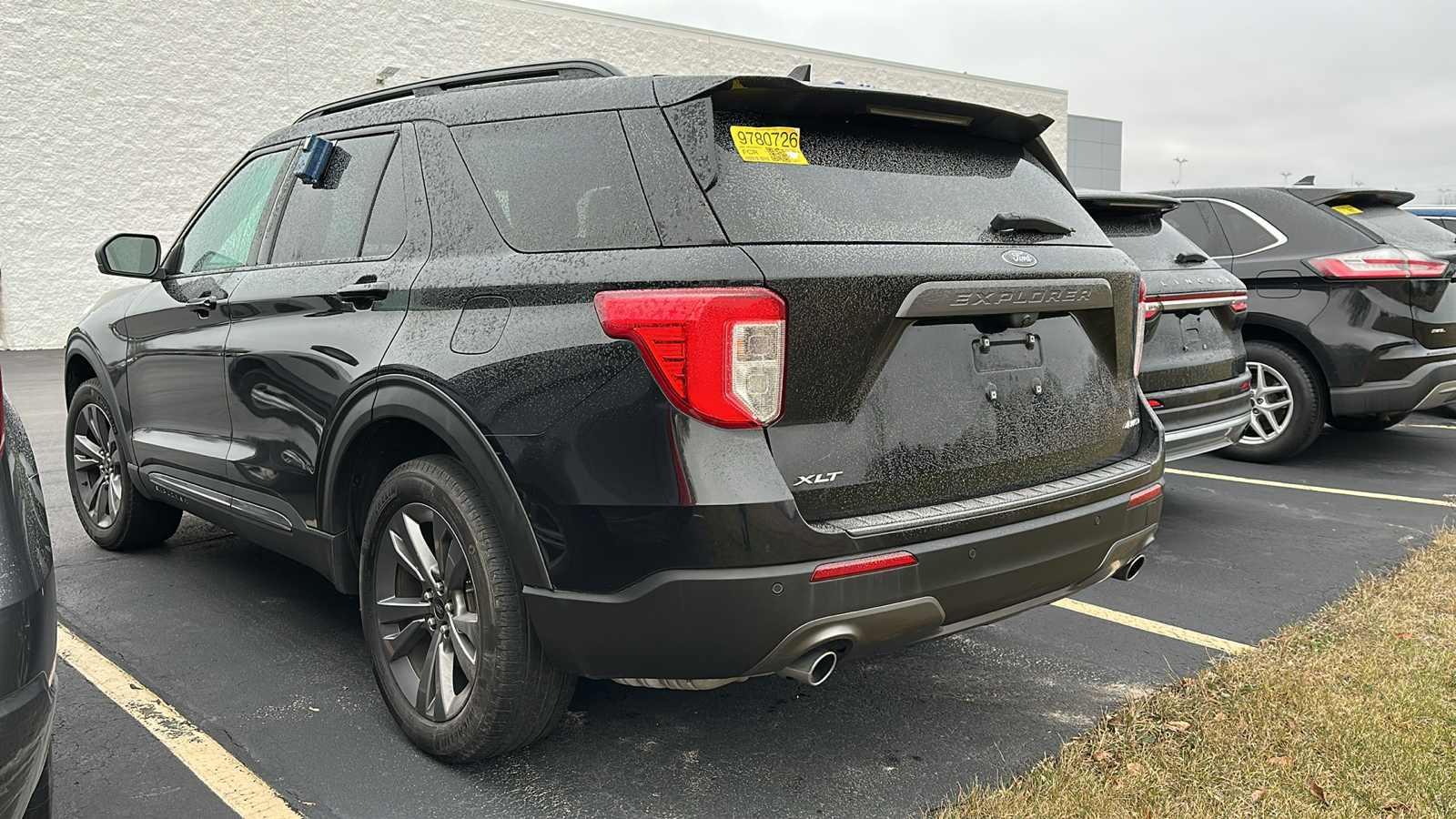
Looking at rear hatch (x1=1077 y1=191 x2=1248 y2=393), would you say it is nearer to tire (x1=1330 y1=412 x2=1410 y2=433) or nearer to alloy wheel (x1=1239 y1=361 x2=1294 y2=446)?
alloy wheel (x1=1239 y1=361 x2=1294 y2=446)

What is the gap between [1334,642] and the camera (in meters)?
3.69

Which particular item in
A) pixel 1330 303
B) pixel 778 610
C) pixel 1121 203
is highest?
pixel 1121 203

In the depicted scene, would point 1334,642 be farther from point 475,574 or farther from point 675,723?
point 475,574

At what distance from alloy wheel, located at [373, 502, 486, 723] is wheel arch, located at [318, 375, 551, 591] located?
0.70 ft

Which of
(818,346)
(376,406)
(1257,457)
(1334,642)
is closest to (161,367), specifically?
(376,406)

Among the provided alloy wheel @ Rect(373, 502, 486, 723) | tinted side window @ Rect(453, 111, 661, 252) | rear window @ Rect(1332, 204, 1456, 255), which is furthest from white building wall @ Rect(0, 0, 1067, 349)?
alloy wheel @ Rect(373, 502, 486, 723)

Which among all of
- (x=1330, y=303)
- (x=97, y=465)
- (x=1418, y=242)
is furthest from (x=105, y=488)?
(x=1418, y=242)

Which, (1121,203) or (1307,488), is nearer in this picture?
(1121,203)

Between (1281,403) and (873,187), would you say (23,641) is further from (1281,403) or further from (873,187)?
(1281,403)

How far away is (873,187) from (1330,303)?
17.7 ft

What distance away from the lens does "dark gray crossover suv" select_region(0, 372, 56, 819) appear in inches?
67.5

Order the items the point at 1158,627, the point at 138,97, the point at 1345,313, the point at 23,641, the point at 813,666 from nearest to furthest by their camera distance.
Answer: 1. the point at 23,641
2. the point at 813,666
3. the point at 1158,627
4. the point at 1345,313
5. the point at 138,97

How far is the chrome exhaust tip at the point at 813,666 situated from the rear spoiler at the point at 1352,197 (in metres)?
6.19

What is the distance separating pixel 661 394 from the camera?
7.57 ft
